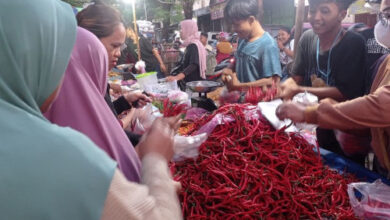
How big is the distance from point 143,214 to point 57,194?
0.20 metres

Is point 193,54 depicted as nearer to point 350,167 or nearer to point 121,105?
point 121,105

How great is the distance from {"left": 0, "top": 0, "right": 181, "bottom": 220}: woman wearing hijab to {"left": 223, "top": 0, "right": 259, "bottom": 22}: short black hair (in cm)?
224

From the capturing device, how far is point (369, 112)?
1352 mm

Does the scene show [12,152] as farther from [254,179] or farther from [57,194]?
[254,179]

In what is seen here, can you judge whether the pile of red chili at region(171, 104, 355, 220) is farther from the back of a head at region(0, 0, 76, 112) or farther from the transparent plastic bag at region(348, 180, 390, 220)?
the back of a head at region(0, 0, 76, 112)

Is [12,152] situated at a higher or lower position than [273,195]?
higher

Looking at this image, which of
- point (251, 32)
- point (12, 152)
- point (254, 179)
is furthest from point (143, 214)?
point (251, 32)

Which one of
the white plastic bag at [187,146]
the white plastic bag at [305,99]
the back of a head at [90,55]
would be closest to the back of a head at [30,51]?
the back of a head at [90,55]

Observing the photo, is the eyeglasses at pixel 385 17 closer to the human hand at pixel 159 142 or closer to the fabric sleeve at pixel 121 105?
the human hand at pixel 159 142

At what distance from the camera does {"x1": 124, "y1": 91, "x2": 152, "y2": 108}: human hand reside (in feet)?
8.20

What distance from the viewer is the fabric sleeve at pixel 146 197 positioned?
59cm

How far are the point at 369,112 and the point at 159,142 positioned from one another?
3.54ft

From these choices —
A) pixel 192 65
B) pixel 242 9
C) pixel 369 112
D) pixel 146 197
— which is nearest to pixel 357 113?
pixel 369 112

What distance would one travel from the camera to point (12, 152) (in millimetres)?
525
